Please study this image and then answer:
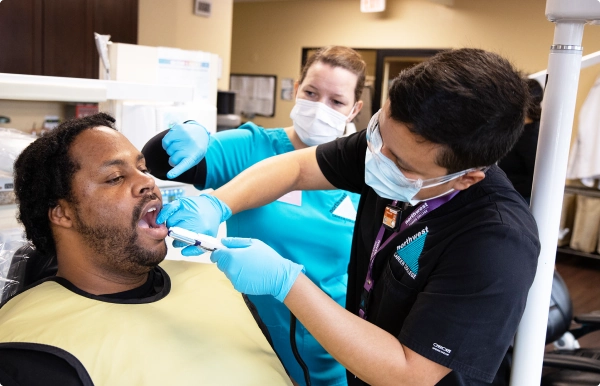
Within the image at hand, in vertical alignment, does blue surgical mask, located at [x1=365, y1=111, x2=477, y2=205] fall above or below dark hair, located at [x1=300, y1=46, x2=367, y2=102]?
below

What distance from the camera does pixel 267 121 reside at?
26.5ft

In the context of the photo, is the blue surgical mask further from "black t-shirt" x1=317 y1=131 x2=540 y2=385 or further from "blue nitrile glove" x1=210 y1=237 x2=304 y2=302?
"blue nitrile glove" x1=210 y1=237 x2=304 y2=302

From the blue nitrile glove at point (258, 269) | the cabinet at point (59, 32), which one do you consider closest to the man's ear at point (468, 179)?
the blue nitrile glove at point (258, 269)

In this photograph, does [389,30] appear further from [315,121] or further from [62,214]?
[62,214]

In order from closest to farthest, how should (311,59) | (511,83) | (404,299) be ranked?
(511,83), (404,299), (311,59)

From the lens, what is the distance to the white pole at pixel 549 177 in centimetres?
110

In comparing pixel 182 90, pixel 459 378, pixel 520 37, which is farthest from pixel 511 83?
pixel 520 37

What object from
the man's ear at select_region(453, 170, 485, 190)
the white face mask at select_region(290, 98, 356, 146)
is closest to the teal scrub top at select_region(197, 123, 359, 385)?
the white face mask at select_region(290, 98, 356, 146)

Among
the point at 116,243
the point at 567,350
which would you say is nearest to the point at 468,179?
the point at 116,243

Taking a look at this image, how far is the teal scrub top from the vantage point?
1626 millimetres

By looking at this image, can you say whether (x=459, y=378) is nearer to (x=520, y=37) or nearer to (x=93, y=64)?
(x=93, y=64)

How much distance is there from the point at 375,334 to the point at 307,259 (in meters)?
0.58

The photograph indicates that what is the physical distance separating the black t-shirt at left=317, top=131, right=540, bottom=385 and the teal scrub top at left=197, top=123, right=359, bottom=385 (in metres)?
0.41

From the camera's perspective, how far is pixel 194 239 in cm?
116
